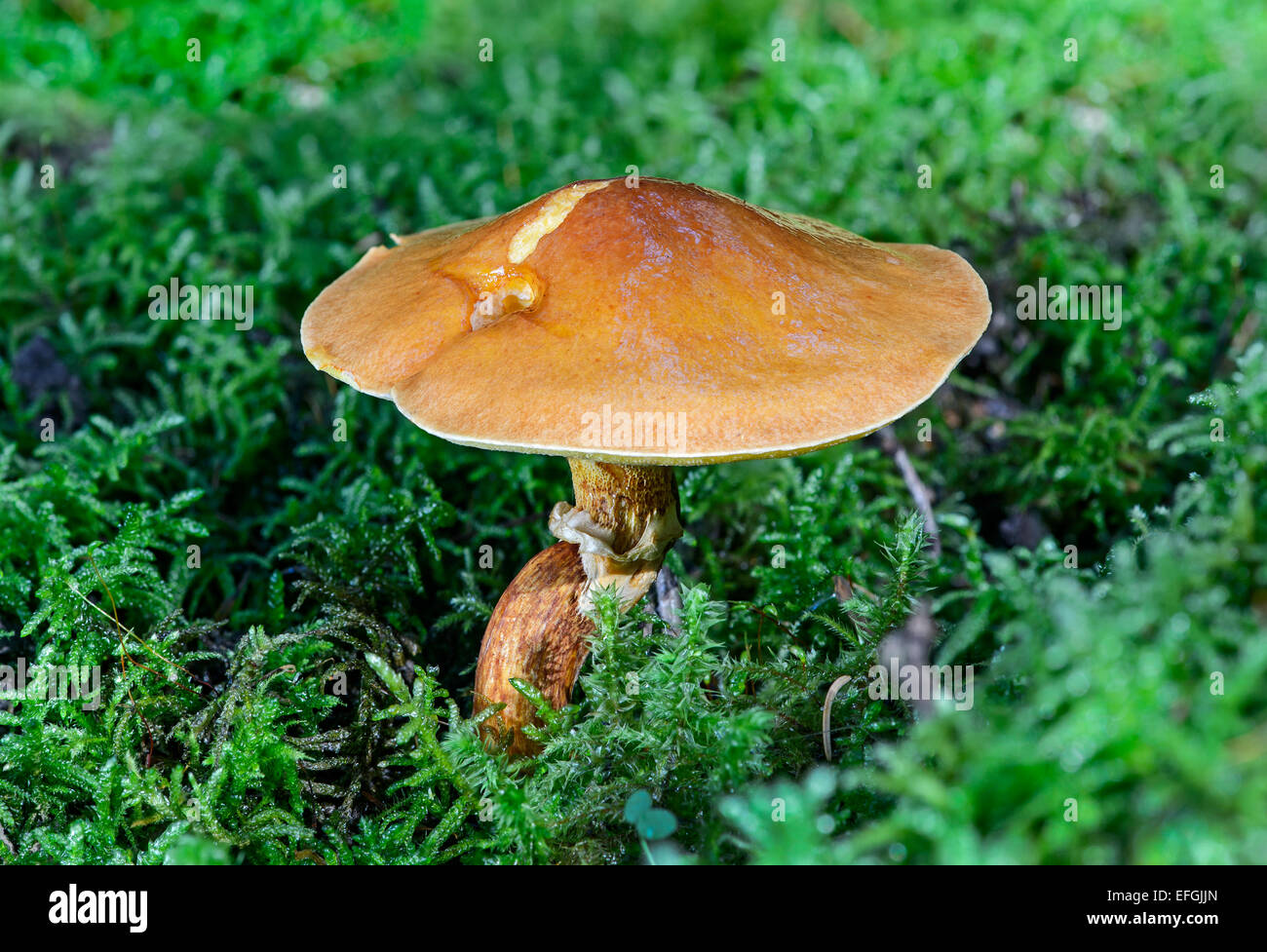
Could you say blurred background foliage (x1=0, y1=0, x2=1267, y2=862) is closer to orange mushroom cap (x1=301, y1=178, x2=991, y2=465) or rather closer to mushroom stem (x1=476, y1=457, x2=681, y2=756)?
mushroom stem (x1=476, y1=457, x2=681, y2=756)

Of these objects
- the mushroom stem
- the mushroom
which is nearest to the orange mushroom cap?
the mushroom

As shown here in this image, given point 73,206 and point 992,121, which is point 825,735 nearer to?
point 992,121

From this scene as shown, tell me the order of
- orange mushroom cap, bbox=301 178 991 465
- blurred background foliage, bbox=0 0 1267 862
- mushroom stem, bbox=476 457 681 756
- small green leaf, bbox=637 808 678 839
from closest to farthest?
blurred background foliage, bbox=0 0 1267 862, orange mushroom cap, bbox=301 178 991 465, small green leaf, bbox=637 808 678 839, mushroom stem, bbox=476 457 681 756

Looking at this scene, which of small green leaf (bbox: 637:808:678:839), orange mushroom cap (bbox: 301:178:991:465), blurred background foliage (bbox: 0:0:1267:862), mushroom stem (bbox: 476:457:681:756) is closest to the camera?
blurred background foliage (bbox: 0:0:1267:862)

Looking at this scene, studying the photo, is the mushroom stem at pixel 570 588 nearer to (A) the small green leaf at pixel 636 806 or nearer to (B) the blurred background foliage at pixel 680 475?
(B) the blurred background foliage at pixel 680 475

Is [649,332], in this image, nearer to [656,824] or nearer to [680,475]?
→ [656,824]

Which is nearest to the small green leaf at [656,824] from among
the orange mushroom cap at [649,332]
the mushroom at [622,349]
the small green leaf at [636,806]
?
the small green leaf at [636,806]

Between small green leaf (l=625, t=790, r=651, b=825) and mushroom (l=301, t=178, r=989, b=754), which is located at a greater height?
mushroom (l=301, t=178, r=989, b=754)
